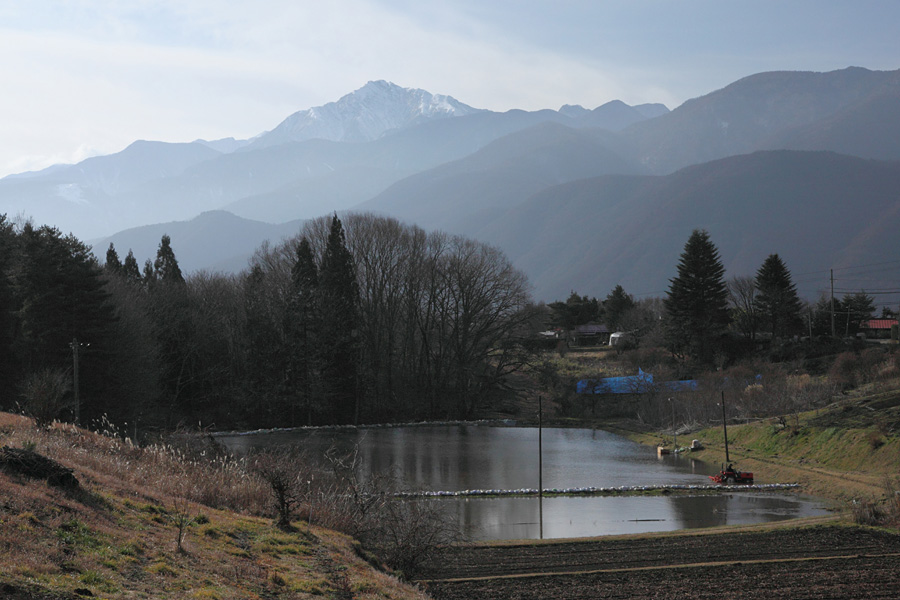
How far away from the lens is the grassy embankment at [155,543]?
9023 millimetres

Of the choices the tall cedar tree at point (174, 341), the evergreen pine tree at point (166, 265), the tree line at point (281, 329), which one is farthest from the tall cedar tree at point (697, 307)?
the evergreen pine tree at point (166, 265)

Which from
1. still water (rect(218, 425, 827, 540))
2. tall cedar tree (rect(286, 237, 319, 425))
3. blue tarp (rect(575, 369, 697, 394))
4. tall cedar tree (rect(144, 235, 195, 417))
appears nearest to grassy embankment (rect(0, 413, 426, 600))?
still water (rect(218, 425, 827, 540))

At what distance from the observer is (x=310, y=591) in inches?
440

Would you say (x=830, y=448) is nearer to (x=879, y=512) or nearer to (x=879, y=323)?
(x=879, y=512)

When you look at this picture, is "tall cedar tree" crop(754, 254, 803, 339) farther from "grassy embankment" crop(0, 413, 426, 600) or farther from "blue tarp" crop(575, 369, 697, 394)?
"grassy embankment" crop(0, 413, 426, 600)

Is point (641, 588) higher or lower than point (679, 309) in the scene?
lower

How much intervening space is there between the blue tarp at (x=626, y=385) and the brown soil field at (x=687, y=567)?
3968 cm

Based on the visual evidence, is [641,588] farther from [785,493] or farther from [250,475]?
[785,493]

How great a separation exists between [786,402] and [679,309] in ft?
87.3

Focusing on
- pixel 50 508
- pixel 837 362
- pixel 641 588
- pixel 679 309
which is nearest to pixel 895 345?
pixel 837 362

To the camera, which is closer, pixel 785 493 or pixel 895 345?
pixel 785 493

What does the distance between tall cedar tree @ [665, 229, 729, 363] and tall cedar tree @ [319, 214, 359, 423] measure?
31.7m

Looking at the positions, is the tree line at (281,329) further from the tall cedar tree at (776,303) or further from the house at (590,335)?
the house at (590,335)

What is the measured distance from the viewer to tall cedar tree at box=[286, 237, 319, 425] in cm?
5856
